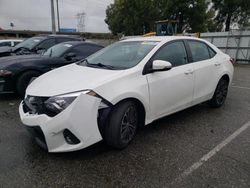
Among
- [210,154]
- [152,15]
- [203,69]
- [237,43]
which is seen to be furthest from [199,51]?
[152,15]

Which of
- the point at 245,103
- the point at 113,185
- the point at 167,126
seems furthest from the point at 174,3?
the point at 113,185

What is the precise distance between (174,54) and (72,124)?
211 cm

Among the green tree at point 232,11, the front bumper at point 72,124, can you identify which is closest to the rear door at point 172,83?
the front bumper at point 72,124

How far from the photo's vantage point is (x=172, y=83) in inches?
136

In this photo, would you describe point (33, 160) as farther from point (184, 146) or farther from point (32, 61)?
point (32, 61)

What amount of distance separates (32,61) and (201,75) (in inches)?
147

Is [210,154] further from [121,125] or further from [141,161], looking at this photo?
[121,125]

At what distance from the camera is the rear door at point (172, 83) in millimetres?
3242

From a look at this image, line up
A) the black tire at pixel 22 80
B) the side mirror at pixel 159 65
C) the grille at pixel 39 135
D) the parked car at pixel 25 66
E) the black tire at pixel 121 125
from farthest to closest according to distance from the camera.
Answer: the black tire at pixel 22 80, the parked car at pixel 25 66, the side mirror at pixel 159 65, the black tire at pixel 121 125, the grille at pixel 39 135

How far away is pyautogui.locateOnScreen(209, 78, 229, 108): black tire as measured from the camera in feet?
15.3

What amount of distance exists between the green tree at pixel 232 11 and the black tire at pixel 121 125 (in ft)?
84.6

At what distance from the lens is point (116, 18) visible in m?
41.0

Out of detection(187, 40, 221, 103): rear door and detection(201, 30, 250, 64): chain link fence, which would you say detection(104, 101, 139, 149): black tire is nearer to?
detection(187, 40, 221, 103): rear door

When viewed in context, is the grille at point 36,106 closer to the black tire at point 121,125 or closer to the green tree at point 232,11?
the black tire at point 121,125
